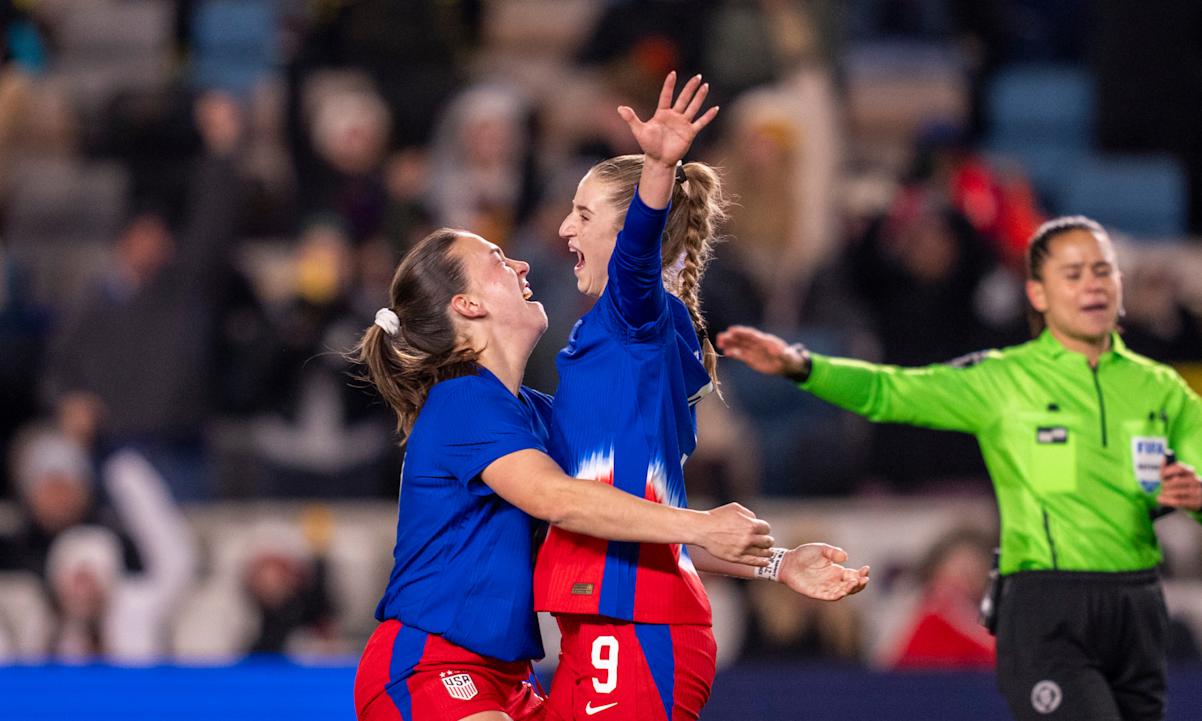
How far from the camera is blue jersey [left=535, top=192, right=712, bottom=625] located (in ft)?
12.3

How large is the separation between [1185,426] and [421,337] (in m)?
2.19

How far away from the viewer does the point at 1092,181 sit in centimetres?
1016

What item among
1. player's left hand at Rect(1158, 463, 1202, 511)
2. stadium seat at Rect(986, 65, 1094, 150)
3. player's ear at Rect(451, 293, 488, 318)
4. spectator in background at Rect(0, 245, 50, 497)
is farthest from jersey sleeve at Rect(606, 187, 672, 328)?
stadium seat at Rect(986, 65, 1094, 150)

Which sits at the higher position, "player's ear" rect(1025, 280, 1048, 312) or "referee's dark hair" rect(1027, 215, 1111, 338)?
"referee's dark hair" rect(1027, 215, 1111, 338)

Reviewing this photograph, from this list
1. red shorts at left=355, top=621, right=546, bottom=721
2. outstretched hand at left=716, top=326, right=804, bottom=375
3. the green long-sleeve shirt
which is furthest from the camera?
outstretched hand at left=716, top=326, right=804, bottom=375

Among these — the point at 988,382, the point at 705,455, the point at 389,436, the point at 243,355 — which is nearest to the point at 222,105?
the point at 243,355

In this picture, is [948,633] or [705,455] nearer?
[948,633]

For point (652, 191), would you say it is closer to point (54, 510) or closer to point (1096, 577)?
point (1096, 577)

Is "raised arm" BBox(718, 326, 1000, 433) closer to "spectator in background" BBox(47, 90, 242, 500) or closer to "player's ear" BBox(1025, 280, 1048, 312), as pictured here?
"player's ear" BBox(1025, 280, 1048, 312)

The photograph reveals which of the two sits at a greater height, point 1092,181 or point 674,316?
point 1092,181

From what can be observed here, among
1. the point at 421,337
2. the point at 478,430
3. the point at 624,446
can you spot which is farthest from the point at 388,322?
the point at 624,446

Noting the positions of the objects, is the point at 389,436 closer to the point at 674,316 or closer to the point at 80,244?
the point at 80,244

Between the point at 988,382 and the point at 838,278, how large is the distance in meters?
3.91

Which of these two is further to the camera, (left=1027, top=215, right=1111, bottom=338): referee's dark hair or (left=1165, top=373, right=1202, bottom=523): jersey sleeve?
(left=1027, top=215, right=1111, bottom=338): referee's dark hair
